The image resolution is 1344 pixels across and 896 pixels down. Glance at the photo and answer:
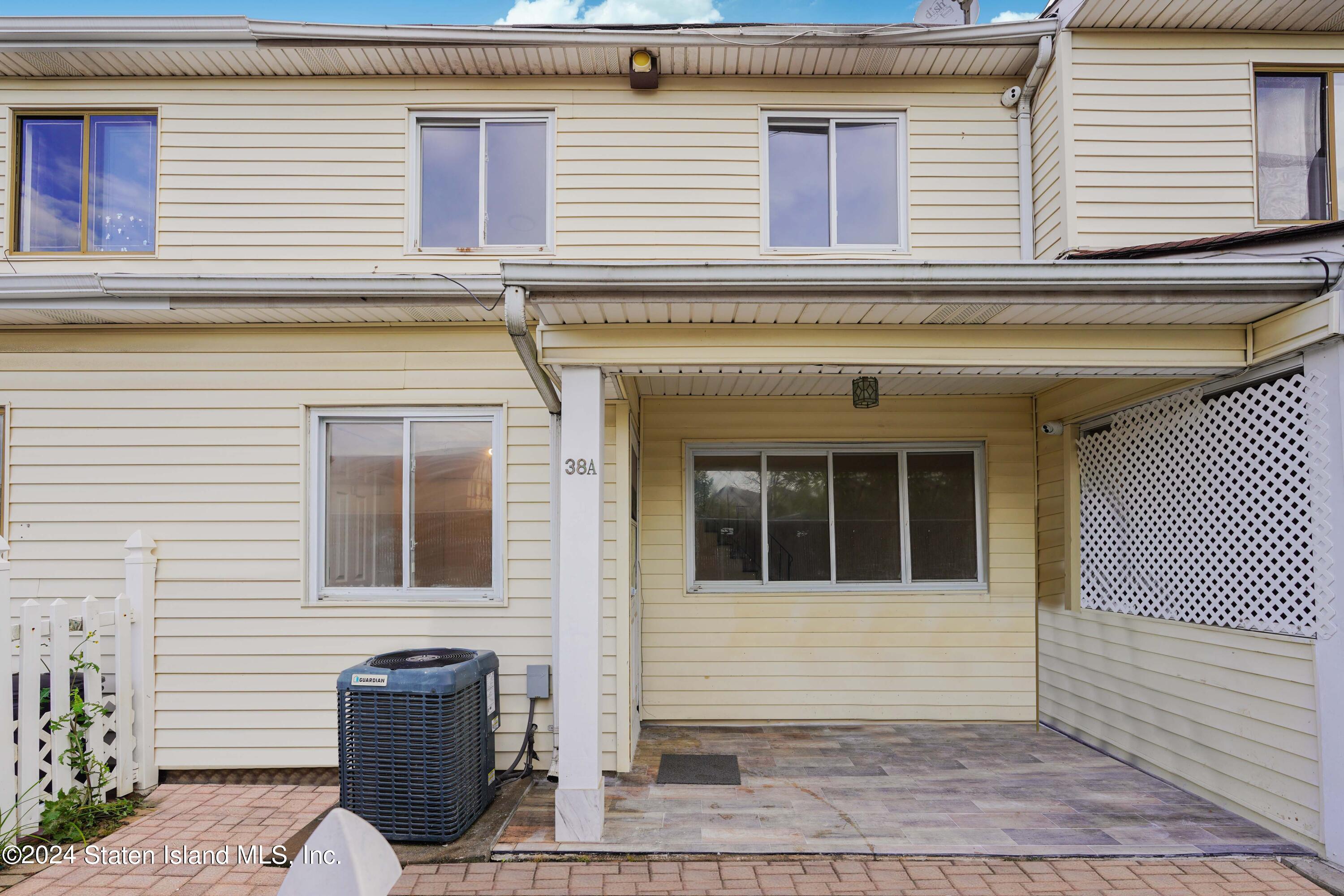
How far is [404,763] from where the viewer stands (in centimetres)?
397

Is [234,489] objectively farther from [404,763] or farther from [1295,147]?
[1295,147]

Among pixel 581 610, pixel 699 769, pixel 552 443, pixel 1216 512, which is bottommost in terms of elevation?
pixel 699 769

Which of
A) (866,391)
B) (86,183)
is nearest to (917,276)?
(866,391)

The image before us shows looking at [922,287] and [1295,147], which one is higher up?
[1295,147]

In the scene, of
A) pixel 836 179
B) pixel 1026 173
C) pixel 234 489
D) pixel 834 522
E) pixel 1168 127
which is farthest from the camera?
pixel 834 522

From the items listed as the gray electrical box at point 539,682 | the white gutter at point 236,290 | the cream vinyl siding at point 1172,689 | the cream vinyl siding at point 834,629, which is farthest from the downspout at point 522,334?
the cream vinyl siding at point 1172,689

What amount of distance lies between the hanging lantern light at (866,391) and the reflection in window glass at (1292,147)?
2.85 meters

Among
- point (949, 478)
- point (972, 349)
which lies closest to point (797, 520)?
point (949, 478)

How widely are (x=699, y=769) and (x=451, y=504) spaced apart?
7.61ft

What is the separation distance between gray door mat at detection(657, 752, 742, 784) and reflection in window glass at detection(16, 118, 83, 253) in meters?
5.32

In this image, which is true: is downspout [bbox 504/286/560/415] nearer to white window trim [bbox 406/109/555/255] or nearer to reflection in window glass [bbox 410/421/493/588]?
reflection in window glass [bbox 410/421/493/588]

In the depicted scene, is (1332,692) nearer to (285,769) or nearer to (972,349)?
(972,349)

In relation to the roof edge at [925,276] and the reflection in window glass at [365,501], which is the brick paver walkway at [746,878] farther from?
the roof edge at [925,276]

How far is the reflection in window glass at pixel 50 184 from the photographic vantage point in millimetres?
5570
